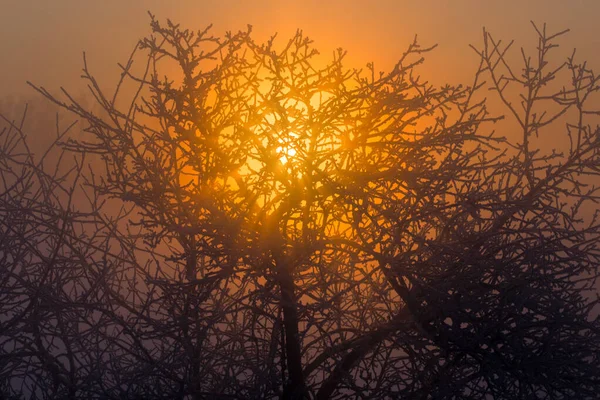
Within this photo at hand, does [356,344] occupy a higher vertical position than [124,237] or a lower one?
lower

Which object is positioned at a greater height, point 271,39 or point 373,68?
point 271,39

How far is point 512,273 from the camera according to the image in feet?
11.8

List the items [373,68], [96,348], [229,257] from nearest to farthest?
[229,257] → [373,68] → [96,348]

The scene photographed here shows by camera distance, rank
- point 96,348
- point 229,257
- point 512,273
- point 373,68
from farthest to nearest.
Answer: point 96,348
point 373,68
point 512,273
point 229,257

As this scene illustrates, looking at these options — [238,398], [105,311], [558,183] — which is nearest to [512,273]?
[558,183]

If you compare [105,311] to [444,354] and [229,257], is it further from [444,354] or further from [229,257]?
Answer: [444,354]

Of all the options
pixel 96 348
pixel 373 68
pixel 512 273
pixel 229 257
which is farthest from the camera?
pixel 96 348

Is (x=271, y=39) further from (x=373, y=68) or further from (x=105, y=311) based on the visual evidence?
(x=105, y=311)

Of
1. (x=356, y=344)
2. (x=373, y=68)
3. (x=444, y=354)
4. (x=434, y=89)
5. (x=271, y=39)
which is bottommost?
(x=444, y=354)

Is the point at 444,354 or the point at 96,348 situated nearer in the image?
the point at 444,354

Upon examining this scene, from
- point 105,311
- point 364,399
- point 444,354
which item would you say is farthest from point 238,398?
point 444,354

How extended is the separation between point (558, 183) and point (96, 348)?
4.02m

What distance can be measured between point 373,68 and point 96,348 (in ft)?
11.1

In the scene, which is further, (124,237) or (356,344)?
(124,237)
